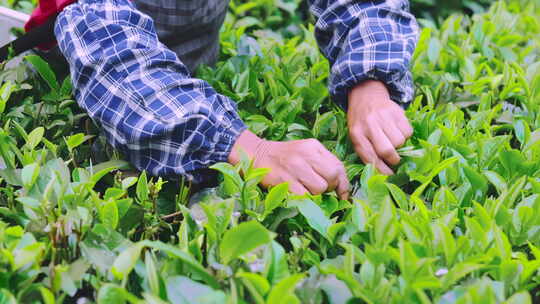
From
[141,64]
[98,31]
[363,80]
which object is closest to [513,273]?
[363,80]

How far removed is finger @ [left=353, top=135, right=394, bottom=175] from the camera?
157cm

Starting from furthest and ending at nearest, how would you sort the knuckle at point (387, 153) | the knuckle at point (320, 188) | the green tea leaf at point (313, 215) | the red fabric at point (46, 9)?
the red fabric at point (46, 9), the knuckle at point (387, 153), the knuckle at point (320, 188), the green tea leaf at point (313, 215)

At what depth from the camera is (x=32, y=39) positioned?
69.2 inches

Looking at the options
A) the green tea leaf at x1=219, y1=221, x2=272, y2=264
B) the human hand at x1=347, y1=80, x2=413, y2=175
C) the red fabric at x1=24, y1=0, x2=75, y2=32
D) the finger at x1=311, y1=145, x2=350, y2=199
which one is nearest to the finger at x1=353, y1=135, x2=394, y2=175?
the human hand at x1=347, y1=80, x2=413, y2=175

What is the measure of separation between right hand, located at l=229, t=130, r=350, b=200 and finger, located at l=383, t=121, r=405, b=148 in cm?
18

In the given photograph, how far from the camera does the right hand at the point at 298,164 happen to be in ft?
4.65

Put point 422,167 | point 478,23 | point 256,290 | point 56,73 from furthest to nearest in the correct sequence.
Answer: point 478,23 → point 56,73 → point 422,167 → point 256,290

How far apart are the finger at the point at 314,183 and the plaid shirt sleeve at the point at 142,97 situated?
0.62ft

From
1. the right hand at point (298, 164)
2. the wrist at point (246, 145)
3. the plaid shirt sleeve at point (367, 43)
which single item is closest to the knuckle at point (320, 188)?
the right hand at point (298, 164)

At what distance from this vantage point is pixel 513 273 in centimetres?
116

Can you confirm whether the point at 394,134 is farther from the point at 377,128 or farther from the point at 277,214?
the point at 277,214

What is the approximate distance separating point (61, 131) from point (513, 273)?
1.10 metres

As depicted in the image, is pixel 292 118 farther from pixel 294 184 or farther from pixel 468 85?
pixel 468 85

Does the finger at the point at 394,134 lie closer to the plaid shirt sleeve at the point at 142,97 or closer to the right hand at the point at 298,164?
the right hand at the point at 298,164
